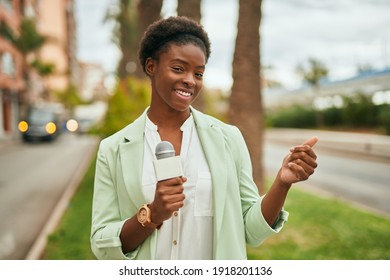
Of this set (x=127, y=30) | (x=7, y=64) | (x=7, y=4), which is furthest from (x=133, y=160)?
(x=7, y=4)

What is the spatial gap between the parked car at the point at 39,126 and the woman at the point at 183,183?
19422mm

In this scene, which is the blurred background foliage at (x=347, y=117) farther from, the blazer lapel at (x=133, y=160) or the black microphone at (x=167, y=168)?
the black microphone at (x=167, y=168)

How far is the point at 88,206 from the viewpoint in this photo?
716cm

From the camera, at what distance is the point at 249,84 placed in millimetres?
5395

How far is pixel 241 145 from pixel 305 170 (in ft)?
Answer: 1.20

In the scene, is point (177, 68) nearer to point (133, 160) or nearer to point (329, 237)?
point (133, 160)

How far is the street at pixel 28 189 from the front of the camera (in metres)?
5.79

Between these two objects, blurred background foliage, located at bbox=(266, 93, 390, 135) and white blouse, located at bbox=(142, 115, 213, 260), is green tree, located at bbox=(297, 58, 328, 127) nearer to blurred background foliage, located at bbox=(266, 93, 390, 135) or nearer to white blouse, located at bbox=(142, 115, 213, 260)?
blurred background foliage, located at bbox=(266, 93, 390, 135)

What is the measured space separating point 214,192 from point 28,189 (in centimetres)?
796

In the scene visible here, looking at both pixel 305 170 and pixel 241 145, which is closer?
pixel 305 170

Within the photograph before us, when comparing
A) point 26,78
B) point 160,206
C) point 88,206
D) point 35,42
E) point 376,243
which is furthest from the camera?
point 26,78

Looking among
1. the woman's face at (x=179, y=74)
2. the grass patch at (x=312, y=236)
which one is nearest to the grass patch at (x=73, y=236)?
the grass patch at (x=312, y=236)
